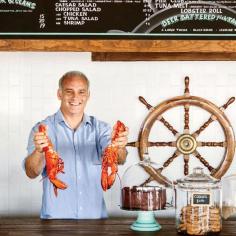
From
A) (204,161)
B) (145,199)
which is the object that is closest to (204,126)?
(204,161)

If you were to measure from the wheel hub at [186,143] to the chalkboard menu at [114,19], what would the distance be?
72 cm

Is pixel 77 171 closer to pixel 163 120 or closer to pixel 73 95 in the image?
pixel 73 95

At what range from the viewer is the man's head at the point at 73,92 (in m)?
3.97

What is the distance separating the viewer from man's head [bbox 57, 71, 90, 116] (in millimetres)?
3967

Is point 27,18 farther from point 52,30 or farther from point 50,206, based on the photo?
point 50,206

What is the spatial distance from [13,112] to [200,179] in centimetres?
149

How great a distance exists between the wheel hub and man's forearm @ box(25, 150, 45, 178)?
2.98ft

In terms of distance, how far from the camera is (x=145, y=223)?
3.13 meters

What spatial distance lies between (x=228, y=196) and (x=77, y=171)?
3.19 ft

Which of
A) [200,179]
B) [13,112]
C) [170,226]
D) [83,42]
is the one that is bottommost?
[170,226]

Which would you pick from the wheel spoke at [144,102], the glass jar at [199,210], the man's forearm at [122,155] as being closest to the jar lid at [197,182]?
the glass jar at [199,210]

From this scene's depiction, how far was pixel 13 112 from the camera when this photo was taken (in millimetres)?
4035

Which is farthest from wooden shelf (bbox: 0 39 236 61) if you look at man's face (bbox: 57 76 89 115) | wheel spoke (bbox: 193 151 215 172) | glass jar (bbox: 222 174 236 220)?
glass jar (bbox: 222 174 236 220)

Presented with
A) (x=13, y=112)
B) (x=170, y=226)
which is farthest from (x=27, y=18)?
(x=170, y=226)
